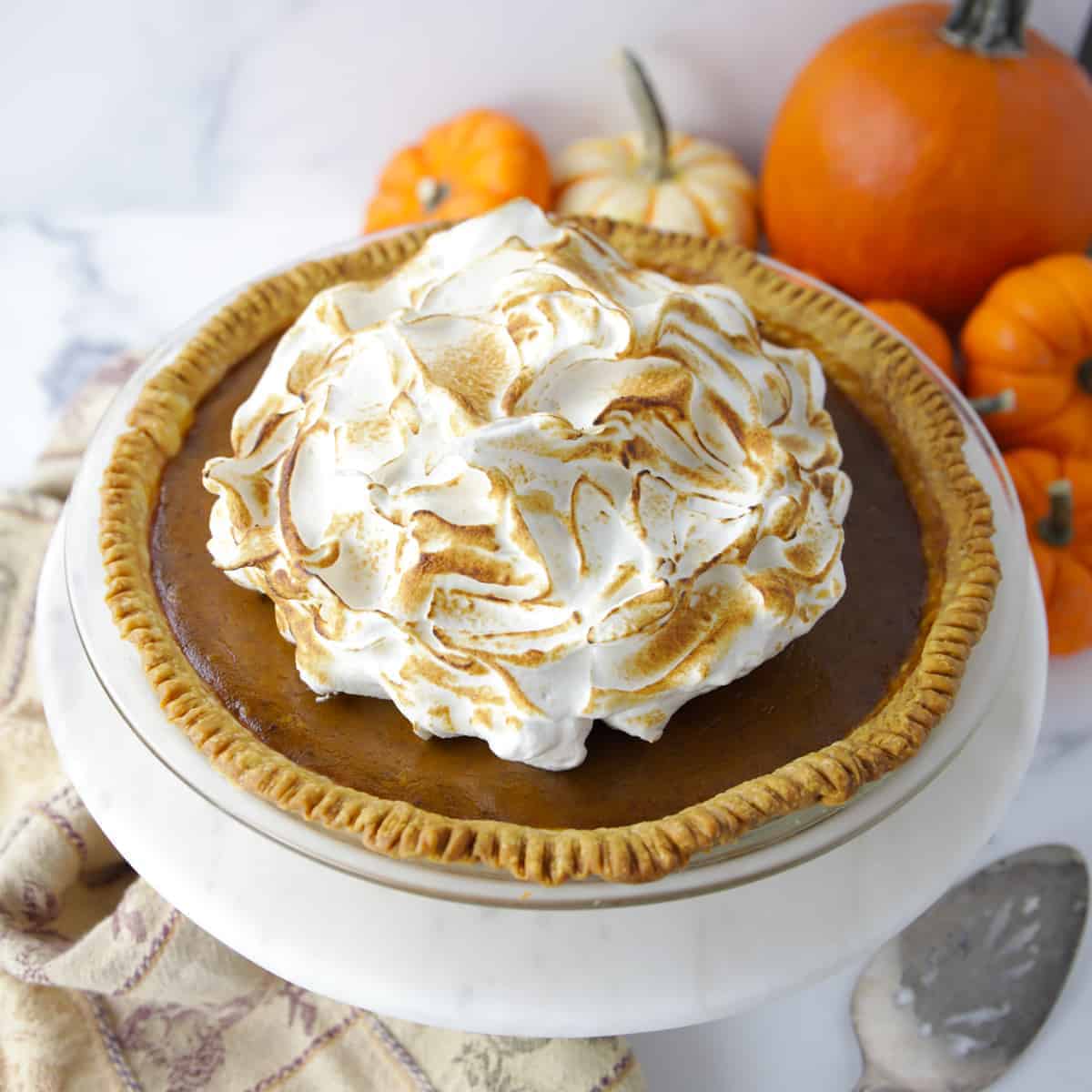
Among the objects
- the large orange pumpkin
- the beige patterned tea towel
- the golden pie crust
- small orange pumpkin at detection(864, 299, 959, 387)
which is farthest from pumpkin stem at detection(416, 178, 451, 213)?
the beige patterned tea towel

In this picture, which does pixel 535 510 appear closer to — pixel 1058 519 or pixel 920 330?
pixel 1058 519

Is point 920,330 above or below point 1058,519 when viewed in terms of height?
above

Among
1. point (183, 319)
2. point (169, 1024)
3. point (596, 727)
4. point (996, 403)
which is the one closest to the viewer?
point (596, 727)

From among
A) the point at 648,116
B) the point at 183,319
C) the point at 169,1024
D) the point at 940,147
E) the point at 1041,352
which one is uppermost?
the point at 940,147

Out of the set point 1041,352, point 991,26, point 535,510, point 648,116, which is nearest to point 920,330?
point 1041,352

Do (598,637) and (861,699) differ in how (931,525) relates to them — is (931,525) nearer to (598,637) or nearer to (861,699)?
(861,699)

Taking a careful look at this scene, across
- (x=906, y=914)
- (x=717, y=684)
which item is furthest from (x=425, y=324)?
(x=906, y=914)

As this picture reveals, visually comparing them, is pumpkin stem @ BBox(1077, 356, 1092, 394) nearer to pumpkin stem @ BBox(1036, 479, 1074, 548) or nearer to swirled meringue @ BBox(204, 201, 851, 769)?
pumpkin stem @ BBox(1036, 479, 1074, 548)
